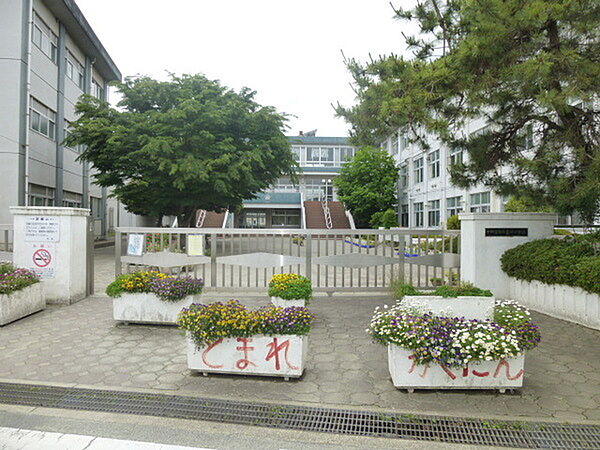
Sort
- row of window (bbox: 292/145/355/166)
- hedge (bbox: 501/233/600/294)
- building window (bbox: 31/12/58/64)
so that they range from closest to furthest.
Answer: hedge (bbox: 501/233/600/294), building window (bbox: 31/12/58/64), row of window (bbox: 292/145/355/166)

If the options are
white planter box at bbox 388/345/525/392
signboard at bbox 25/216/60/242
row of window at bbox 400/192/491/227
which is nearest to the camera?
white planter box at bbox 388/345/525/392

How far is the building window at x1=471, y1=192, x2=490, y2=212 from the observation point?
21562 mm

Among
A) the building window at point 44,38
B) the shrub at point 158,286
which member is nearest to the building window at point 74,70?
the building window at point 44,38

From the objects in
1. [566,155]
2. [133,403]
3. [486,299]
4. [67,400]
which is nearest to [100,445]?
[133,403]

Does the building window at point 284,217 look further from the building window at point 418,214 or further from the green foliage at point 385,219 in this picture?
the building window at point 418,214

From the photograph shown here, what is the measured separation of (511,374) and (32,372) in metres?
5.11

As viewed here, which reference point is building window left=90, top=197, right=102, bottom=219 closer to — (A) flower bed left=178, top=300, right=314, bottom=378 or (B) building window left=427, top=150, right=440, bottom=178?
(B) building window left=427, top=150, right=440, bottom=178

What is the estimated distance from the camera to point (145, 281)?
653 centimetres

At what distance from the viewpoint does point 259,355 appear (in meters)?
4.29

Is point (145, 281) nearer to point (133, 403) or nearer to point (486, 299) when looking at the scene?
point (133, 403)

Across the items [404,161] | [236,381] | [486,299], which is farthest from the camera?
[404,161]

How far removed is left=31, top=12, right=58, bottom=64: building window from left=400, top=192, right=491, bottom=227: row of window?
23651 millimetres

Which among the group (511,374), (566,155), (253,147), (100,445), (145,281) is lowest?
(100,445)

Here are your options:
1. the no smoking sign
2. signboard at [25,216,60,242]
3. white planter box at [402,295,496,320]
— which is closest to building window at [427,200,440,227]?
white planter box at [402,295,496,320]
